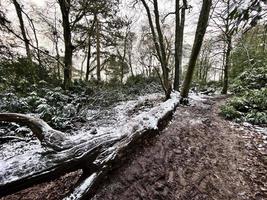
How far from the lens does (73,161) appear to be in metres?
2.41

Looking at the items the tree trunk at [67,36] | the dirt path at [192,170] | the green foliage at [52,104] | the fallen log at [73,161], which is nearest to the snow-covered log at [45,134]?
the fallen log at [73,161]

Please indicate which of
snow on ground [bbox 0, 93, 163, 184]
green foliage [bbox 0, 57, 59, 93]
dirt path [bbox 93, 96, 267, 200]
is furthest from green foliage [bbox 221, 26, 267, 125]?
green foliage [bbox 0, 57, 59, 93]

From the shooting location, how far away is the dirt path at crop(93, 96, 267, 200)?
97.4 inches

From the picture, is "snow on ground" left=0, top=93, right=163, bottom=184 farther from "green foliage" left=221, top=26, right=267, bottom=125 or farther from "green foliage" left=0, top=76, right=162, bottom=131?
"green foliage" left=221, top=26, right=267, bottom=125

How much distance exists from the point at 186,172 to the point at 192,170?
124 mm

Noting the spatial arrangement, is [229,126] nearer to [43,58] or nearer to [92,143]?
[92,143]

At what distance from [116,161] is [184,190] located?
3.22 ft

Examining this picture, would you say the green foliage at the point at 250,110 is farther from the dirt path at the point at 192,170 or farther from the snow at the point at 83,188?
the snow at the point at 83,188

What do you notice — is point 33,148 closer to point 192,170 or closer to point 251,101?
point 192,170

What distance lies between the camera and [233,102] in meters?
6.77

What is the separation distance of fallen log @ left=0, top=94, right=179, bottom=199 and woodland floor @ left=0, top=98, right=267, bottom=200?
0.24 m

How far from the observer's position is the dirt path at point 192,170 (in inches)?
97.4

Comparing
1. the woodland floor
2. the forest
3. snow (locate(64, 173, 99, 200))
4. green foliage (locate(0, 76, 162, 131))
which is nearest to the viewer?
snow (locate(64, 173, 99, 200))

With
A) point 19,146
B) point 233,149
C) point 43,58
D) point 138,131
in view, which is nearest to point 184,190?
point 138,131
